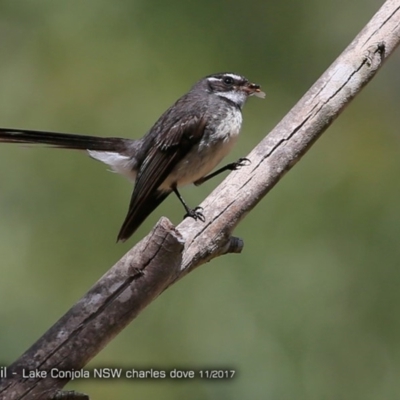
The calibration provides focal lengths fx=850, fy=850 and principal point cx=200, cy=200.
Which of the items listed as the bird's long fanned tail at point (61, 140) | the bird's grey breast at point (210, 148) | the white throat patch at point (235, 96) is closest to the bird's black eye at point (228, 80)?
the white throat patch at point (235, 96)

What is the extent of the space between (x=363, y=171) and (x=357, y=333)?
1183mm

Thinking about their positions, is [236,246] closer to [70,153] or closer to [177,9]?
[70,153]

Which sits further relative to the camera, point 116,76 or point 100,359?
point 116,76

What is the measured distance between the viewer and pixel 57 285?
16.3ft

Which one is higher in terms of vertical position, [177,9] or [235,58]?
[177,9]

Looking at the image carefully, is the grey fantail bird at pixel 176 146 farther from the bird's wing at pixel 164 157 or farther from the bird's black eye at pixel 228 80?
the bird's black eye at pixel 228 80

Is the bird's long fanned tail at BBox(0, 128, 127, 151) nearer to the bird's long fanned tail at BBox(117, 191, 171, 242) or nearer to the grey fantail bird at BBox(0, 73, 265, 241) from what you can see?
the grey fantail bird at BBox(0, 73, 265, 241)

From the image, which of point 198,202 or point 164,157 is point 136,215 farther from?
point 198,202

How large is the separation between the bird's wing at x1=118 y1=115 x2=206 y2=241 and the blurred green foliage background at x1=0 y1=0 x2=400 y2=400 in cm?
77

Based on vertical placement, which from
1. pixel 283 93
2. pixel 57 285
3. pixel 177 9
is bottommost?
pixel 57 285

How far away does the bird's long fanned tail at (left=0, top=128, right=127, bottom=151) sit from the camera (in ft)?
13.0

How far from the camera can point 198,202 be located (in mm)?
4938

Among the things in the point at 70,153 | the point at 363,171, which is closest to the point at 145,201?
the point at 70,153

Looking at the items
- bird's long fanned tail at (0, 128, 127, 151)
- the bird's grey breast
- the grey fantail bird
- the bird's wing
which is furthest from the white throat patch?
bird's long fanned tail at (0, 128, 127, 151)
